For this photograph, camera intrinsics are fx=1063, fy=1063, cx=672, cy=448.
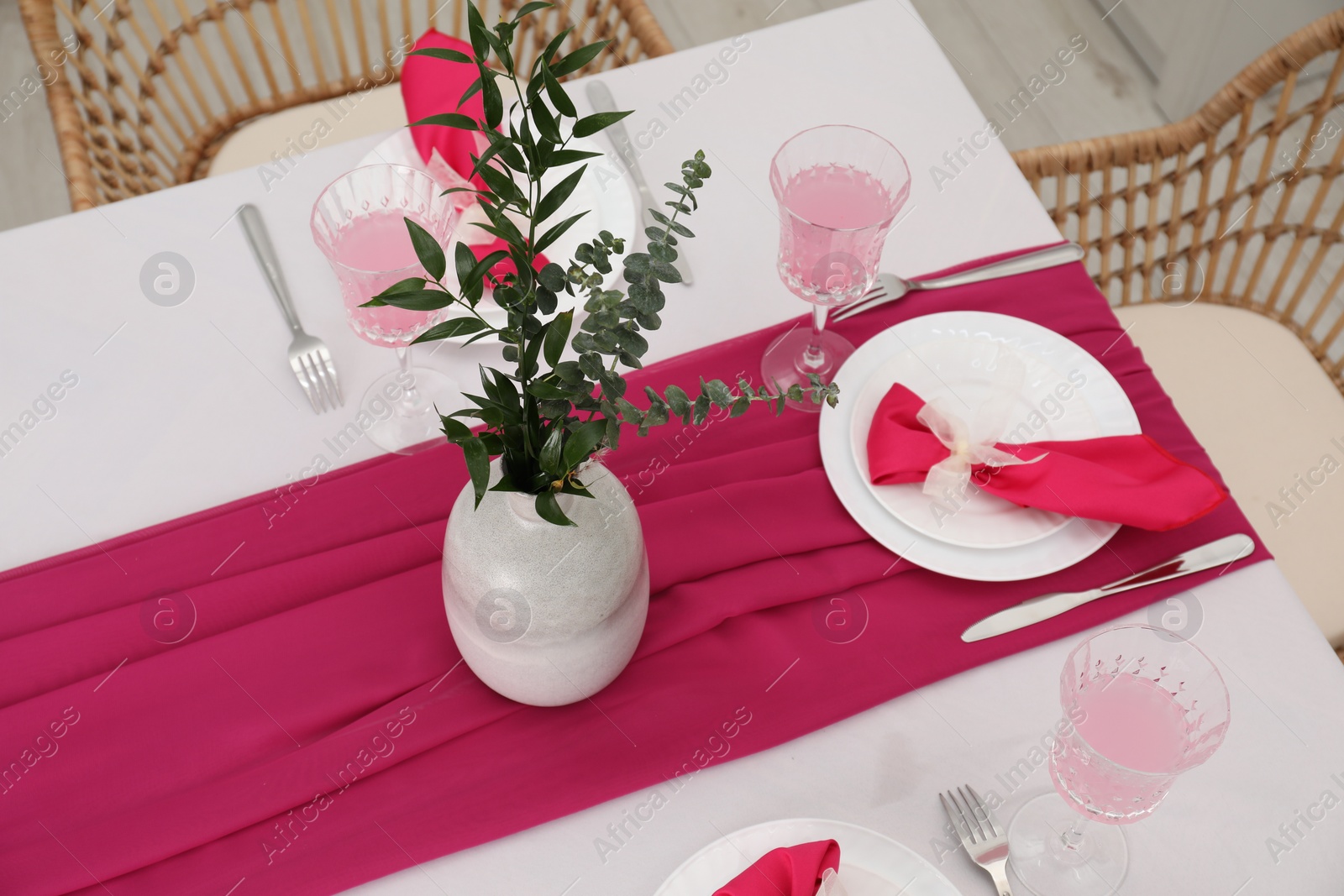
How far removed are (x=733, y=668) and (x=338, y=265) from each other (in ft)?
1.54

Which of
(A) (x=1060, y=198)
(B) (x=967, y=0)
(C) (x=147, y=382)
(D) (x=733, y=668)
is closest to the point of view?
(D) (x=733, y=668)

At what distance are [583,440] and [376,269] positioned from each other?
1.42 ft

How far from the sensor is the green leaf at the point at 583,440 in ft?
1.97

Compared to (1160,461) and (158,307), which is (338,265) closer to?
(158,307)

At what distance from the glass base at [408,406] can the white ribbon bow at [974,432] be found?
44 centimetres

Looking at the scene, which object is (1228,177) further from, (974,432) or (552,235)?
(552,235)

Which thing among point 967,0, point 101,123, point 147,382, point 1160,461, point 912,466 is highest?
point 101,123

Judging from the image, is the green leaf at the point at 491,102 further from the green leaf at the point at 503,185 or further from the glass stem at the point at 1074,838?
the glass stem at the point at 1074,838

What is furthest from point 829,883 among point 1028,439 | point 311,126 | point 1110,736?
point 311,126

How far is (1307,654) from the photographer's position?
89 cm

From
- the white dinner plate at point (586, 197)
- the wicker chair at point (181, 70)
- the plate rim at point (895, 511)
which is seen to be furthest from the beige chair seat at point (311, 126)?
Answer: the plate rim at point (895, 511)

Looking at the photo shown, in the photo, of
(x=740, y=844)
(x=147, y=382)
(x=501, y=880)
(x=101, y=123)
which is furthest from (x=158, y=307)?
(x=740, y=844)

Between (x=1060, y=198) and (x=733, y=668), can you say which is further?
(x=1060, y=198)

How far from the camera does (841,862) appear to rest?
77cm
